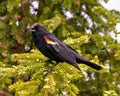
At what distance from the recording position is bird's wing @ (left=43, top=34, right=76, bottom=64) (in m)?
3.56

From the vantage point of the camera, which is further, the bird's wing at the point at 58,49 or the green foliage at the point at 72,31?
the green foliage at the point at 72,31

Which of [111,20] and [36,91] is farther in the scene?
[111,20]

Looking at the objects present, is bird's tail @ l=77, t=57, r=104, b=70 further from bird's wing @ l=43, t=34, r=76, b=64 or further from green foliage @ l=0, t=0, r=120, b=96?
A: green foliage @ l=0, t=0, r=120, b=96

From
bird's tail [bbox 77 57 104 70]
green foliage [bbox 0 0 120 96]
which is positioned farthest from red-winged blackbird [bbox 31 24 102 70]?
green foliage [bbox 0 0 120 96]

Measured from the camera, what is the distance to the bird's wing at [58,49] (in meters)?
3.56

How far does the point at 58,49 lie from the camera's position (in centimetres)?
362

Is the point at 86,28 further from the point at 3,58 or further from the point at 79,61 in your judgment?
the point at 79,61

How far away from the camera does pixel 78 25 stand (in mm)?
7621

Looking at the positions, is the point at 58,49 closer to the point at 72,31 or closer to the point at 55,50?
the point at 55,50

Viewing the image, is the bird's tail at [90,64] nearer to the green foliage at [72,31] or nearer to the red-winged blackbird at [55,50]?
the red-winged blackbird at [55,50]

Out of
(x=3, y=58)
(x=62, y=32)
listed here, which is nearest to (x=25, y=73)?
(x=62, y=32)

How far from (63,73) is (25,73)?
37cm

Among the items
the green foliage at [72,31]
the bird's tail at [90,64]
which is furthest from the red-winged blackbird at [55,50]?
the green foliage at [72,31]

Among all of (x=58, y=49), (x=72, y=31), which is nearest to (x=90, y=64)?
(x=58, y=49)
